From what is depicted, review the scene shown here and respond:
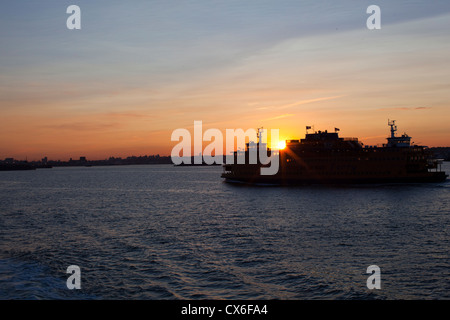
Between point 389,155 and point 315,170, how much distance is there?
54.5 feet

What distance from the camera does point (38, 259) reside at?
22594mm

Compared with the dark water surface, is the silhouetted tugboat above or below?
above

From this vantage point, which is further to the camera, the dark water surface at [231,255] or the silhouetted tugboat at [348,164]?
the silhouetted tugboat at [348,164]

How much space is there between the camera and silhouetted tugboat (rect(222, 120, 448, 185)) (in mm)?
85000

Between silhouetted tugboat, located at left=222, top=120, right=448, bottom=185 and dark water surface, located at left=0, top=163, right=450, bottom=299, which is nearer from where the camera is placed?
dark water surface, located at left=0, top=163, right=450, bottom=299

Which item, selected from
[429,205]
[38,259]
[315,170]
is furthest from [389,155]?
[38,259]

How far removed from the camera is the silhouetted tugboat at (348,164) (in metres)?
85.0

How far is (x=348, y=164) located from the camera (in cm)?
8756

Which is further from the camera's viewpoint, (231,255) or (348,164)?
(348,164)

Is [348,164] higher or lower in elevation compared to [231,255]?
higher

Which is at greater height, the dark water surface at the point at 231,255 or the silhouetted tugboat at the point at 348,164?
the silhouetted tugboat at the point at 348,164
